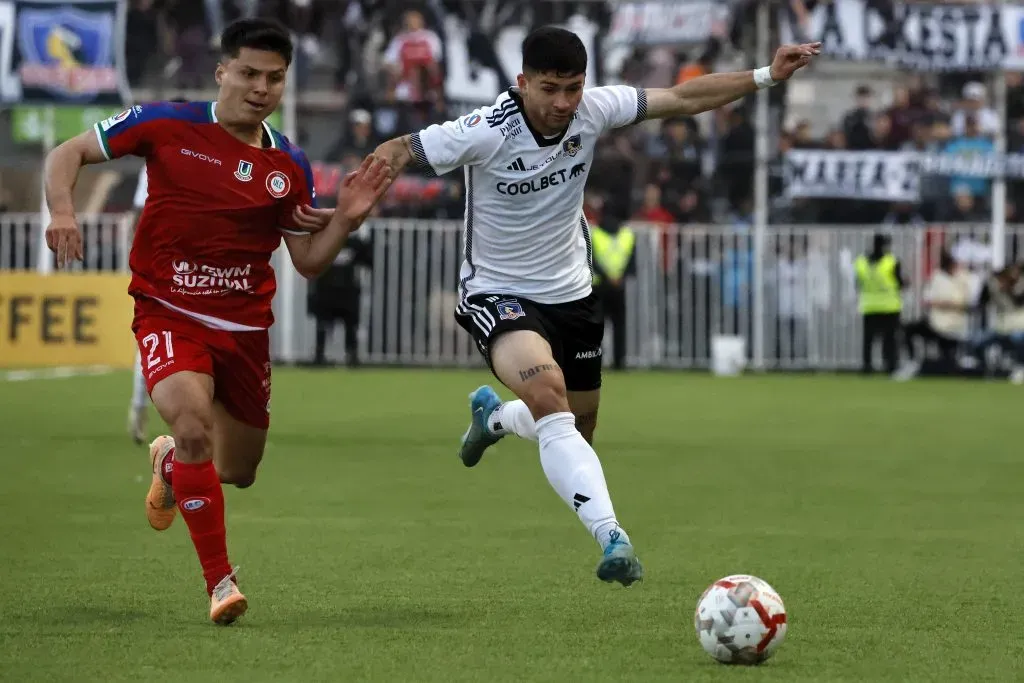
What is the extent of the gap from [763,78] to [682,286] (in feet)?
56.9

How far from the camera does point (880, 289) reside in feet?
80.0

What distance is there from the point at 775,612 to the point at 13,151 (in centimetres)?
2214

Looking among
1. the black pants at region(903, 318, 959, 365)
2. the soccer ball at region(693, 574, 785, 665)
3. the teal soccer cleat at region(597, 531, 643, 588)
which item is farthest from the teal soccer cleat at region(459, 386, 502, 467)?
the black pants at region(903, 318, 959, 365)

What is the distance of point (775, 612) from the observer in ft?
19.7

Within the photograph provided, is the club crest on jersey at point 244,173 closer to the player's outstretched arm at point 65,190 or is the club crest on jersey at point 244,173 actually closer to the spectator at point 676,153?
the player's outstretched arm at point 65,190

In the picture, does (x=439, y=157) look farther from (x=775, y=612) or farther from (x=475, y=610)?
(x=775, y=612)

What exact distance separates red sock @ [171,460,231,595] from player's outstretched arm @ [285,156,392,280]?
863 mm

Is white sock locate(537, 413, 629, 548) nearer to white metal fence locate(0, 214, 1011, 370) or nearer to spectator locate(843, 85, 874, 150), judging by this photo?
spectator locate(843, 85, 874, 150)

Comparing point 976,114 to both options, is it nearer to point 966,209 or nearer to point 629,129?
point 966,209

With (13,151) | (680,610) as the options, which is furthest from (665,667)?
(13,151)

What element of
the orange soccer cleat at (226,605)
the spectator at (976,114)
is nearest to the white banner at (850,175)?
the spectator at (976,114)

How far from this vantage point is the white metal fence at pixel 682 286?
993 inches

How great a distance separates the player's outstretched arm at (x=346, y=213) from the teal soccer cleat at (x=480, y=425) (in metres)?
1.91

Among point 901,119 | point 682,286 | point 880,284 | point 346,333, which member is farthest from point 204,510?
point 901,119
